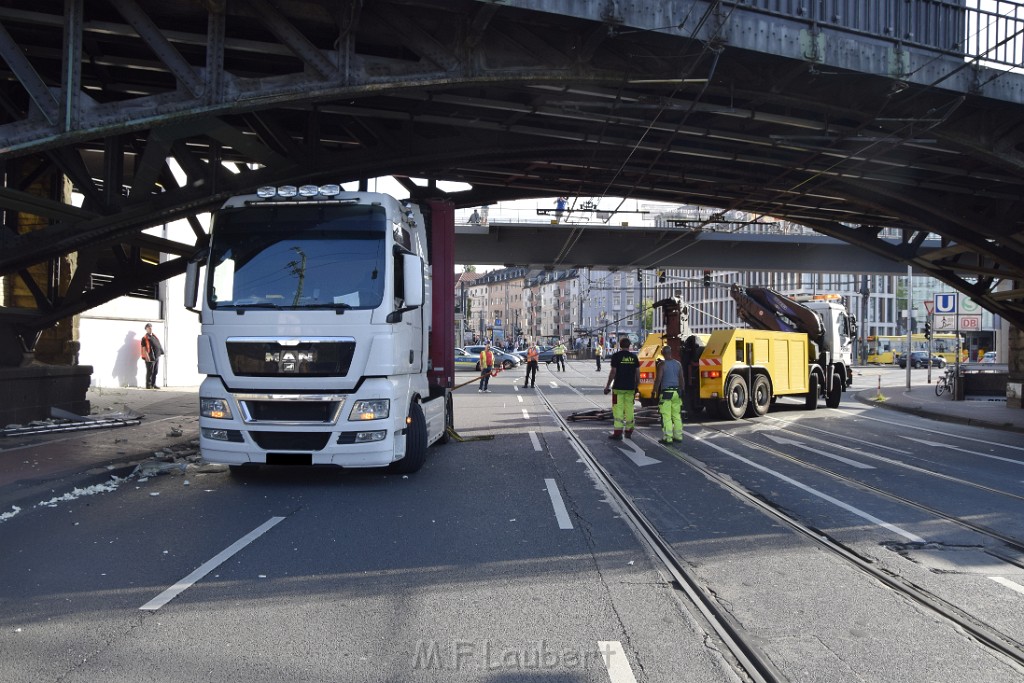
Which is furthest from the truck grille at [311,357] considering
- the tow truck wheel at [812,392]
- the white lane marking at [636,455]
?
the tow truck wheel at [812,392]

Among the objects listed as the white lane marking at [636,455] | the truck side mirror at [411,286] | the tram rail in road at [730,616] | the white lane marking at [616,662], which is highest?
the truck side mirror at [411,286]

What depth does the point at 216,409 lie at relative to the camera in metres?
9.26

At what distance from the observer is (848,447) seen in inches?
570

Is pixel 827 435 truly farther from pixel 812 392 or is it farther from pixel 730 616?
pixel 730 616

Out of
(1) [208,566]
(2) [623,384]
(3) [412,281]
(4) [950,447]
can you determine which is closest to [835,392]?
(4) [950,447]

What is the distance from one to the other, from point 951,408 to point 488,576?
22811mm

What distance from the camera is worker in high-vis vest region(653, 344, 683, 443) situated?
14.6 metres

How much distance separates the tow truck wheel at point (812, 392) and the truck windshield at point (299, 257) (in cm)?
1680

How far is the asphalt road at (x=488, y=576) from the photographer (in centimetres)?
433

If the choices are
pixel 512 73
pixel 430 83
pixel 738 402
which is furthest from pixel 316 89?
pixel 738 402

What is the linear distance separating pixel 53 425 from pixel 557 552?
11.6m

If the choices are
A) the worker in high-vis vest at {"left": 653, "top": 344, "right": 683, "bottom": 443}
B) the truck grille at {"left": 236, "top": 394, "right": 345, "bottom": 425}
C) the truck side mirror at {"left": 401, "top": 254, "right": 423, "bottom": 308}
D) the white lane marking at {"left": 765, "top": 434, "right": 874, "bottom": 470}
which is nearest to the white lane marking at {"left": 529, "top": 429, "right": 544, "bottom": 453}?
the worker in high-vis vest at {"left": 653, "top": 344, "right": 683, "bottom": 443}

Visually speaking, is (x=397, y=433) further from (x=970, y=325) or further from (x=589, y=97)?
(x=970, y=325)

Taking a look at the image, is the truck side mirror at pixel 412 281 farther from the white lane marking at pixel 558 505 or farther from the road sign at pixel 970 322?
the road sign at pixel 970 322
